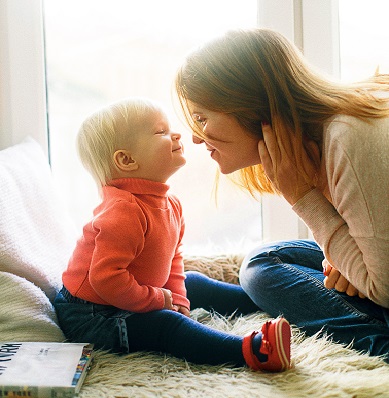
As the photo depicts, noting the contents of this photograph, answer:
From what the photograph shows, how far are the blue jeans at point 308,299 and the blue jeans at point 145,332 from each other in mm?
211

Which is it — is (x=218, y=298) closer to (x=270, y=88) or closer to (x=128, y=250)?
(x=128, y=250)

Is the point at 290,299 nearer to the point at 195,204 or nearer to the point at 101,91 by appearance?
the point at 195,204

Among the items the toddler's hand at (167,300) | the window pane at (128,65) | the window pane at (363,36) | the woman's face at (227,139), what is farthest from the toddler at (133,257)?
the window pane at (363,36)

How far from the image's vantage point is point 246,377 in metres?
1.11

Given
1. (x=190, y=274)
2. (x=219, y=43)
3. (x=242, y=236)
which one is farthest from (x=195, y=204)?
(x=219, y=43)

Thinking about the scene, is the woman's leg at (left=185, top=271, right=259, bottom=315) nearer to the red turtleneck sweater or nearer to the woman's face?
the red turtleneck sweater

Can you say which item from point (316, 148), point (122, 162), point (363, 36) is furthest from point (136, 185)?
point (363, 36)

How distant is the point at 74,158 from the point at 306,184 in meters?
0.94

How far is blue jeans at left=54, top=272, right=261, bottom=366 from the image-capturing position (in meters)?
1.20

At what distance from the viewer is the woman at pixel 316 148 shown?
113cm

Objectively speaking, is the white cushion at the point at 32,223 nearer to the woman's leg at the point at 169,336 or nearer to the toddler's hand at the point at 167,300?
the woman's leg at the point at 169,336

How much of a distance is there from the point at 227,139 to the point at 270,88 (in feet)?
0.48

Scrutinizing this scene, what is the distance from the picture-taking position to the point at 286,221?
1.89 m

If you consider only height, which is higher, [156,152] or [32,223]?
[156,152]
